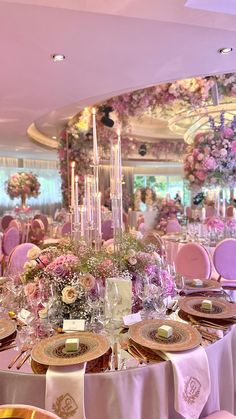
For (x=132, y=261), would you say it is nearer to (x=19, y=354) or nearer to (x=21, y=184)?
(x=19, y=354)

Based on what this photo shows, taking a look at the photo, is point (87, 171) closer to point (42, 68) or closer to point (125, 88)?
point (125, 88)

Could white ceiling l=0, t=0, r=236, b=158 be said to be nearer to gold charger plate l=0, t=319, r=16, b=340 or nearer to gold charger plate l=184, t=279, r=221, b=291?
gold charger plate l=184, t=279, r=221, b=291

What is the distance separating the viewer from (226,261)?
3.97 metres

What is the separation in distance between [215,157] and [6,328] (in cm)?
403

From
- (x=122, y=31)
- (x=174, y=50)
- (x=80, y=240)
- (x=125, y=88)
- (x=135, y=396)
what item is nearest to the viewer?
(x=135, y=396)

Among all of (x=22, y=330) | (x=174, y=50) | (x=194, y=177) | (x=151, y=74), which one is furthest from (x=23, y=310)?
(x=194, y=177)

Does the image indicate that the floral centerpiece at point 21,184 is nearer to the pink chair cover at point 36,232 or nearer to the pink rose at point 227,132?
the pink chair cover at point 36,232

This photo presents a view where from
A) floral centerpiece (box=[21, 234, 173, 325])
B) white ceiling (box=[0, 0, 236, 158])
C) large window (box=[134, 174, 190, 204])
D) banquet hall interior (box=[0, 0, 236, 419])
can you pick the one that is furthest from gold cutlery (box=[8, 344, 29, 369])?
large window (box=[134, 174, 190, 204])

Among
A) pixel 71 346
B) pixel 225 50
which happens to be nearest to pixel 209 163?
pixel 225 50

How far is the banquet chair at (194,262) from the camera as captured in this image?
12.1 feet

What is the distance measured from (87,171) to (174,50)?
4398mm

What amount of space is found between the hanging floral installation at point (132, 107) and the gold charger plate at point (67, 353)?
401 centimetres

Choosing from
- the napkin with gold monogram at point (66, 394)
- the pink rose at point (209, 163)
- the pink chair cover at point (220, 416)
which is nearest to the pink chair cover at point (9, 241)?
the pink rose at point (209, 163)

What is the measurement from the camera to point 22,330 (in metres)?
1.85
